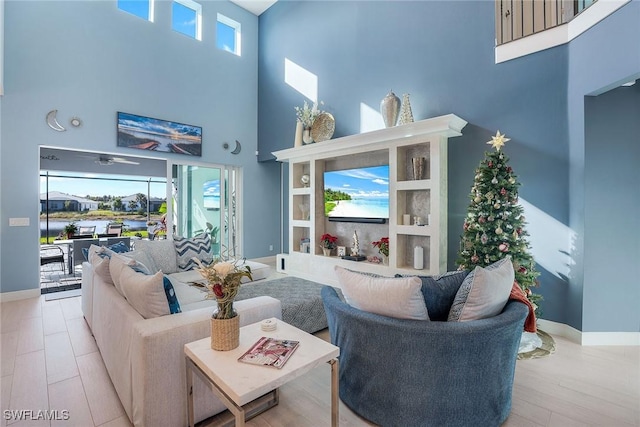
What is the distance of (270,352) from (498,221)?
8.69ft

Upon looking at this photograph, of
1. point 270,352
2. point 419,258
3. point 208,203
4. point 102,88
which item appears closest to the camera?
point 270,352

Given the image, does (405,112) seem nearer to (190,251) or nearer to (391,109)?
(391,109)

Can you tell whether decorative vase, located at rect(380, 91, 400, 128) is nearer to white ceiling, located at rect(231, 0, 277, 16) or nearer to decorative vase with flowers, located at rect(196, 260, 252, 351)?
decorative vase with flowers, located at rect(196, 260, 252, 351)

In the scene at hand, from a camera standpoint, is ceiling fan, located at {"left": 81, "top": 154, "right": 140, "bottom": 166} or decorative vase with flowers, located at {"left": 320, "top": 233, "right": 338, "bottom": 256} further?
ceiling fan, located at {"left": 81, "top": 154, "right": 140, "bottom": 166}

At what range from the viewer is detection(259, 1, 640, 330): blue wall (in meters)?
3.12

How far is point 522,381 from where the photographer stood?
230 centimetres

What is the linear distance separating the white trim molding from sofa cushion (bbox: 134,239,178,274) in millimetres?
4827

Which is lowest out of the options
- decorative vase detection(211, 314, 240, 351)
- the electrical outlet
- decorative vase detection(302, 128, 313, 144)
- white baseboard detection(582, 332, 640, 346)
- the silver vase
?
white baseboard detection(582, 332, 640, 346)

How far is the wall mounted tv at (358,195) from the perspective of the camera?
4500 millimetres

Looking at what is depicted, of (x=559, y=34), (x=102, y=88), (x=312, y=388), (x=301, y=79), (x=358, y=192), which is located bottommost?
(x=312, y=388)

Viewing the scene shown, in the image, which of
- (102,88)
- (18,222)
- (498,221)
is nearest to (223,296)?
(498,221)

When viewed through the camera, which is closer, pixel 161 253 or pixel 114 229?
pixel 161 253

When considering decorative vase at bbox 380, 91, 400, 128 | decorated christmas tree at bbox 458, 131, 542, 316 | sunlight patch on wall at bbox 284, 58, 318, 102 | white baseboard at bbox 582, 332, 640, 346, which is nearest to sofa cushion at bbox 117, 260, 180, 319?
decorated christmas tree at bbox 458, 131, 542, 316

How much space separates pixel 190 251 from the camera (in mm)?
4281
